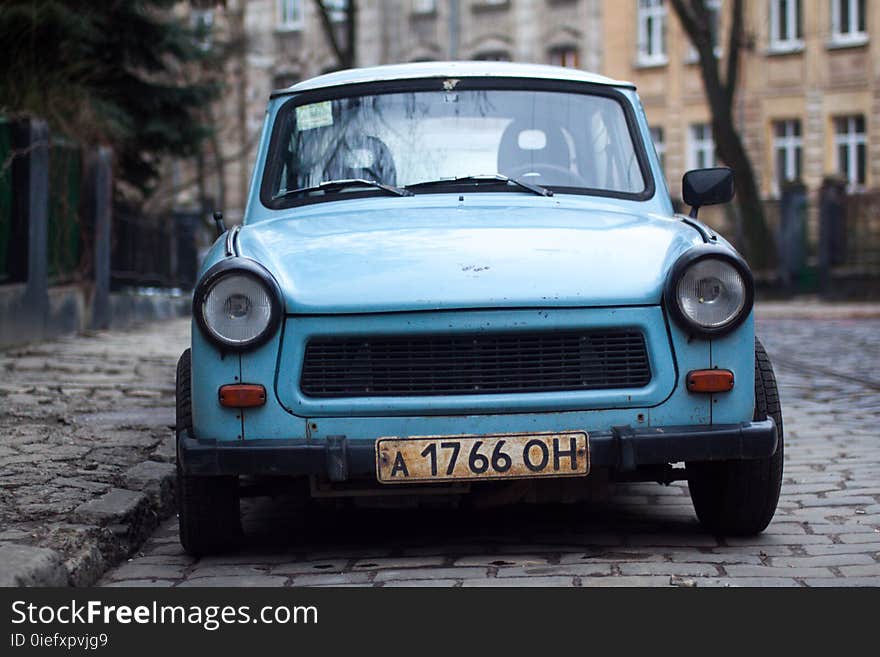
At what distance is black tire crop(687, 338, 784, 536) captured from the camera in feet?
17.7

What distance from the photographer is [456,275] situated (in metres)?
5.15

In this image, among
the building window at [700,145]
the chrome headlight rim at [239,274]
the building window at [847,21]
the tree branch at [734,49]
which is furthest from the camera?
the building window at [700,145]

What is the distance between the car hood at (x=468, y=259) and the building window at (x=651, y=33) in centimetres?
3806

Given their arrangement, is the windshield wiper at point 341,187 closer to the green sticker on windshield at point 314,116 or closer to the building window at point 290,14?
→ the green sticker on windshield at point 314,116

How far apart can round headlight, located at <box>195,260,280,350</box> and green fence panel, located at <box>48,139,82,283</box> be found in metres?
9.07

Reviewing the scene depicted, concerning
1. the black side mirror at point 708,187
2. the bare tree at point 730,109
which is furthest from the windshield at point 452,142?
the bare tree at point 730,109

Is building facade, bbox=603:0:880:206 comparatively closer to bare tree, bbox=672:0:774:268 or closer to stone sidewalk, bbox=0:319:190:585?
bare tree, bbox=672:0:774:268

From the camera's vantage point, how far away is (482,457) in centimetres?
504

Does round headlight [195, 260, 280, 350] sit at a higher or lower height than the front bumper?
higher

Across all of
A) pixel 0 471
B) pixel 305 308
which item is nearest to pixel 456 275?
pixel 305 308

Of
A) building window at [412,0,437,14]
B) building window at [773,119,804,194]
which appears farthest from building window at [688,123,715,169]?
building window at [412,0,437,14]

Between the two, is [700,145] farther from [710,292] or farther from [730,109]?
[710,292]

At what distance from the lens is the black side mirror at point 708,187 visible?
20.9ft

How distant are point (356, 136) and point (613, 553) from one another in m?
2.08
